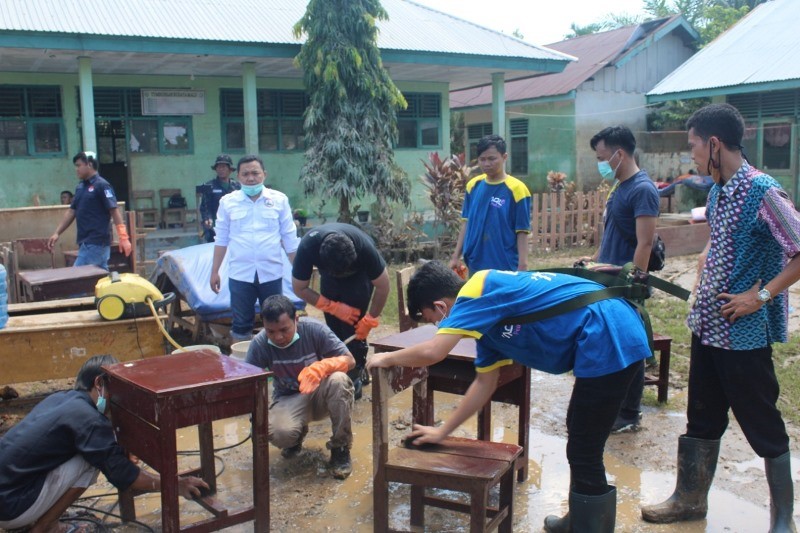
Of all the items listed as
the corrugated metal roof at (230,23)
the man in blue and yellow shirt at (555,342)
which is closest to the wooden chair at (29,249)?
the corrugated metal roof at (230,23)

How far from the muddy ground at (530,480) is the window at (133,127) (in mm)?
8763

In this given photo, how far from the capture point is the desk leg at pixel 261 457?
349 centimetres

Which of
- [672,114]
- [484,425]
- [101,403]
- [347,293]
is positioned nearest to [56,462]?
[101,403]

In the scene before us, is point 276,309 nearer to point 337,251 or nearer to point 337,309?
point 337,251

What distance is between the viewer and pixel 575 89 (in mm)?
18516

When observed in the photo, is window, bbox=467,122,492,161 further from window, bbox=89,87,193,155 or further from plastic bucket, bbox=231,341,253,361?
plastic bucket, bbox=231,341,253,361

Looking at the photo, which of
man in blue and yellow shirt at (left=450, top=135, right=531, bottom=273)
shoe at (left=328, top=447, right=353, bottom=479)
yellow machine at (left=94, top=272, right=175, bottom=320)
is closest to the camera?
shoe at (left=328, top=447, right=353, bottom=479)

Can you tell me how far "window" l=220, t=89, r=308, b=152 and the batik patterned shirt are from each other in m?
11.5

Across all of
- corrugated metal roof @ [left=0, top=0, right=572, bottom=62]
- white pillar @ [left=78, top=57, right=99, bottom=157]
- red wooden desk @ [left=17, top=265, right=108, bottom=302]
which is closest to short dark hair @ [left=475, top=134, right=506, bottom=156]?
red wooden desk @ [left=17, top=265, right=108, bottom=302]

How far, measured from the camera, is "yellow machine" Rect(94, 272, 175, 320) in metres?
5.09

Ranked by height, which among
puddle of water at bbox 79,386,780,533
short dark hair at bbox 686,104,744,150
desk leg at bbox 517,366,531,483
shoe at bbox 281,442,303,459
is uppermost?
short dark hair at bbox 686,104,744,150

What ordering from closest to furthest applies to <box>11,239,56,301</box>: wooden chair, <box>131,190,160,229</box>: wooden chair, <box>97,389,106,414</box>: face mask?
<box>97,389,106,414</box>: face mask → <box>11,239,56,301</box>: wooden chair → <box>131,190,160,229</box>: wooden chair

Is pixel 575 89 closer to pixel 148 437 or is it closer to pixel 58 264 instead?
pixel 58 264

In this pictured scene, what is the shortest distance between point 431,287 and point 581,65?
18.5 metres
